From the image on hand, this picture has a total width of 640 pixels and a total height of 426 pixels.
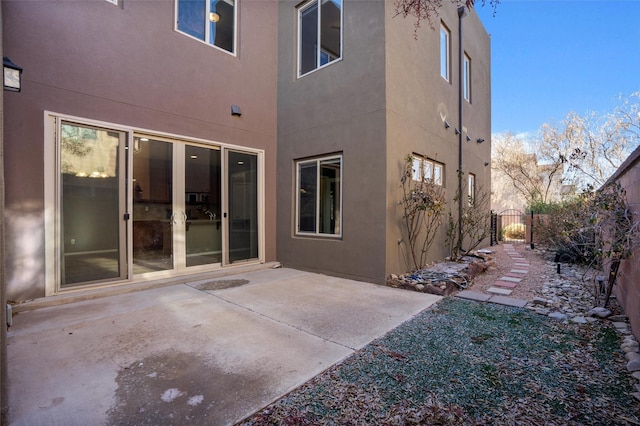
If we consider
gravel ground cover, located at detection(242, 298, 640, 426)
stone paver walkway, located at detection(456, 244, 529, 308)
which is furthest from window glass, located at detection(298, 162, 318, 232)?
gravel ground cover, located at detection(242, 298, 640, 426)

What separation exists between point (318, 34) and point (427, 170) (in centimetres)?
352

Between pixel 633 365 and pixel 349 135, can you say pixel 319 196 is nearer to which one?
pixel 349 135

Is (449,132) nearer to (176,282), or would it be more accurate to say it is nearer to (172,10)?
(172,10)

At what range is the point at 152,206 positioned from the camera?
5.01m

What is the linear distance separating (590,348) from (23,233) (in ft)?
21.0

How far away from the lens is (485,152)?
10062 millimetres

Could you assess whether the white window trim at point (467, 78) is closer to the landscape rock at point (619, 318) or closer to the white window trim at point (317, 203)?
the white window trim at point (317, 203)

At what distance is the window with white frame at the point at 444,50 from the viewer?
6.90 metres

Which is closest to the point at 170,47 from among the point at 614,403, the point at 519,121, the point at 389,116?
the point at 389,116

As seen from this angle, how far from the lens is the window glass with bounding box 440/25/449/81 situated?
272 inches

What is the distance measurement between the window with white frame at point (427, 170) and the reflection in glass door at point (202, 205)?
148 inches

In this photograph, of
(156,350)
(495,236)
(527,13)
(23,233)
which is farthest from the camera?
(495,236)

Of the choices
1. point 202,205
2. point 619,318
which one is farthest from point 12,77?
point 619,318

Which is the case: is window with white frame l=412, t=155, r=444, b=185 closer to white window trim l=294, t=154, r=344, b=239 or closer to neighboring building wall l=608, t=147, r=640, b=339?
white window trim l=294, t=154, r=344, b=239
